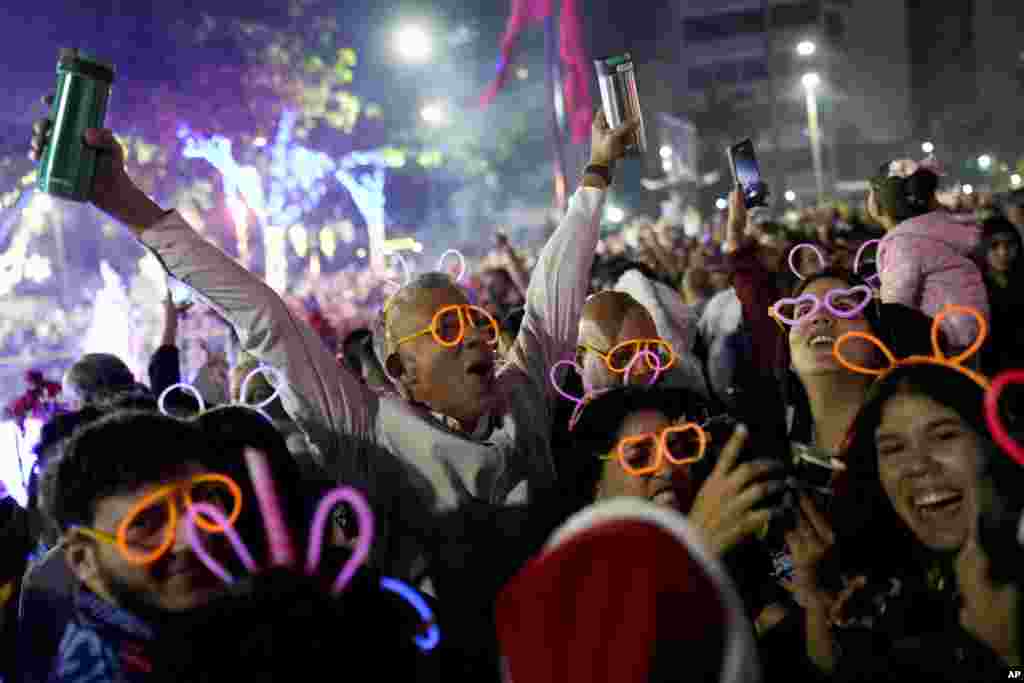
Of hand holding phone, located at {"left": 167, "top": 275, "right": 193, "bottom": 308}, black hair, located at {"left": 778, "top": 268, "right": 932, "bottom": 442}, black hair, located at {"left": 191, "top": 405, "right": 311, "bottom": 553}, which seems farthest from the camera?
hand holding phone, located at {"left": 167, "top": 275, "right": 193, "bottom": 308}

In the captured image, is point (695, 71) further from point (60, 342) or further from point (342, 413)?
point (342, 413)

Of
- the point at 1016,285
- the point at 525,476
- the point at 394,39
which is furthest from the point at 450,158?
the point at 525,476

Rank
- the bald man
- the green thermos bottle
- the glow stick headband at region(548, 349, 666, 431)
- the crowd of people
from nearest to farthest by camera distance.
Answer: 1. the crowd of people
2. the green thermos bottle
3. the glow stick headband at region(548, 349, 666, 431)
4. the bald man

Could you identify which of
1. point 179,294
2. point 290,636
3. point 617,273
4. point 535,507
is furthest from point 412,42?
point 290,636

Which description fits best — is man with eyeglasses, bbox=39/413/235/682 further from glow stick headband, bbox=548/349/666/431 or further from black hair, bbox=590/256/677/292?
black hair, bbox=590/256/677/292

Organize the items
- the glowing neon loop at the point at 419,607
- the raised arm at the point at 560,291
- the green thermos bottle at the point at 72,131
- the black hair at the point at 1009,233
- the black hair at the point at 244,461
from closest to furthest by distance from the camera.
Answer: the glowing neon loop at the point at 419,607, the black hair at the point at 244,461, the green thermos bottle at the point at 72,131, the raised arm at the point at 560,291, the black hair at the point at 1009,233

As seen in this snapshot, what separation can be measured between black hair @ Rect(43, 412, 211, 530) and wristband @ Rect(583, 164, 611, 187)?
1.75 m

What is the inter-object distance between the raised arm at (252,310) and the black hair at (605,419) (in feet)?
1.97

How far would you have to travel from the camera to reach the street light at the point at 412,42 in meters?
25.8

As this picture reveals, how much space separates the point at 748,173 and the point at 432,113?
110ft

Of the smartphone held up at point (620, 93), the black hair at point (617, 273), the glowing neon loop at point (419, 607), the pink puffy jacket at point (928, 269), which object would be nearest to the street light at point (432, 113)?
the black hair at point (617, 273)

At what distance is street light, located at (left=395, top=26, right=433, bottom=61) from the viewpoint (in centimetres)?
2584

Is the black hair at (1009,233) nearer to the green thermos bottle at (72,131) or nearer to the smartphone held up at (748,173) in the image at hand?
the smartphone held up at (748,173)

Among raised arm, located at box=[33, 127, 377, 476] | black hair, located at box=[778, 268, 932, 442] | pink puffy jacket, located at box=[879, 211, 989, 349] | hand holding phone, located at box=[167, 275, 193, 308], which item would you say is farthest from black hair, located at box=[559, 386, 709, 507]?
hand holding phone, located at box=[167, 275, 193, 308]
